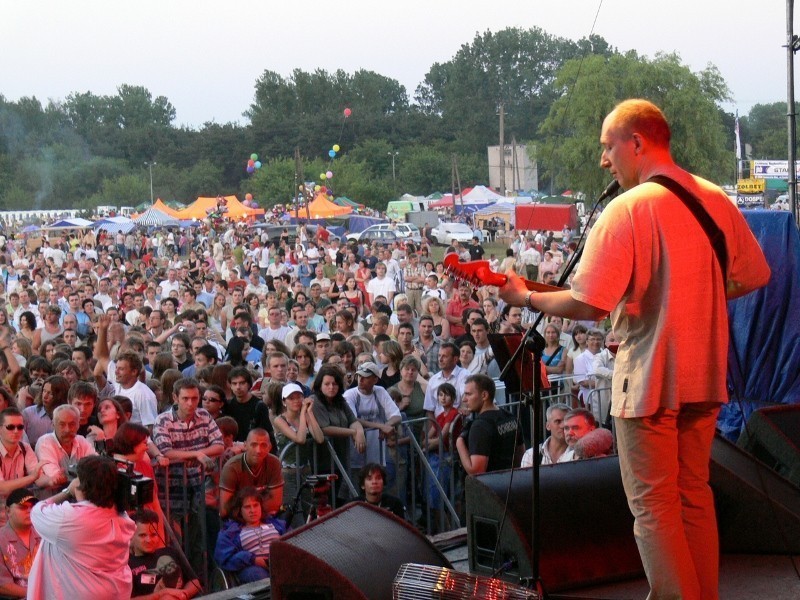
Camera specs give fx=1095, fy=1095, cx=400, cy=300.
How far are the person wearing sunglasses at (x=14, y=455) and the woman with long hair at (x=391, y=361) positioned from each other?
348 centimetres

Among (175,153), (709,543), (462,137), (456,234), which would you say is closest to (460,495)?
(709,543)

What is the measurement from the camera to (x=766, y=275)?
3.47m

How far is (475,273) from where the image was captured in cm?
331

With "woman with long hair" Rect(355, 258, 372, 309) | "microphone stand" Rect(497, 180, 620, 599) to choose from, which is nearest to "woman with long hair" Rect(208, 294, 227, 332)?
"woman with long hair" Rect(355, 258, 372, 309)

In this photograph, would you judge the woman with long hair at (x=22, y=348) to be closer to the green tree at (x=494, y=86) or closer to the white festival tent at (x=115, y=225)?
the white festival tent at (x=115, y=225)

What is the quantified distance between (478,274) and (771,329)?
10.3ft

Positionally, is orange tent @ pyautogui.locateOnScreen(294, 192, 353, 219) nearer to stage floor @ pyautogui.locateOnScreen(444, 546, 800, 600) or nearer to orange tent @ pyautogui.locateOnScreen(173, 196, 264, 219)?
orange tent @ pyautogui.locateOnScreen(173, 196, 264, 219)

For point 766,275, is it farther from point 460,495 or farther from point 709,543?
point 460,495

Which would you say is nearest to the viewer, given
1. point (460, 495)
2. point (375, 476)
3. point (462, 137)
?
point (375, 476)

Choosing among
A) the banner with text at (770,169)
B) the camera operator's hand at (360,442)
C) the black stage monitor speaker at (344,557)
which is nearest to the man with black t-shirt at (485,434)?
the camera operator's hand at (360,442)

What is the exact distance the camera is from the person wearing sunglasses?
6.05 meters

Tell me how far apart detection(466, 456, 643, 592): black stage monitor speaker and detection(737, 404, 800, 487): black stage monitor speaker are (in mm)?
895

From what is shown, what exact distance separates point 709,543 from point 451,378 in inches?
222

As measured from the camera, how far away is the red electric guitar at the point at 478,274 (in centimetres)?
329
